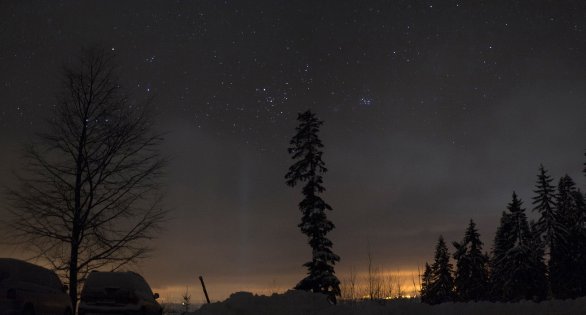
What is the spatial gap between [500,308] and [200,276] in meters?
11.0

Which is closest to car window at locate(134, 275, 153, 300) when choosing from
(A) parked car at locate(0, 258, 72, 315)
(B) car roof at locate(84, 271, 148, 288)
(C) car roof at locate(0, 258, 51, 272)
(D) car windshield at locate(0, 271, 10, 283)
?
(B) car roof at locate(84, 271, 148, 288)

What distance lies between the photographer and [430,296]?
7006 cm

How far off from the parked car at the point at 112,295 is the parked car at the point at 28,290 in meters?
0.76

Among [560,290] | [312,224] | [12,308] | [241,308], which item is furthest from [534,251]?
[12,308]

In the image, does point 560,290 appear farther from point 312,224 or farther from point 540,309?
point 540,309

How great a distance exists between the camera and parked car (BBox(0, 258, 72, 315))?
11.2 m

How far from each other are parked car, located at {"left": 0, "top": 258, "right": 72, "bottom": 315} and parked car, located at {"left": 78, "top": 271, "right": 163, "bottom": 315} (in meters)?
0.76

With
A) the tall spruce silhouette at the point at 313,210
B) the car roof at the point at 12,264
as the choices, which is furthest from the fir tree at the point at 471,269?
the car roof at the point at 12,264

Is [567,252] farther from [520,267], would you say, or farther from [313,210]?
[313,210]

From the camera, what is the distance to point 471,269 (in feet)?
197

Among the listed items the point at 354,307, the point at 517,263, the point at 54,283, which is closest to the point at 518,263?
Answer: the point at 517,263

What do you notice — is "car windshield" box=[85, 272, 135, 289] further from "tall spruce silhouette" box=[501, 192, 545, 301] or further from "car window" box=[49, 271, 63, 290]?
"tall spruce silhouette" box=[501, 192, 545, 301]

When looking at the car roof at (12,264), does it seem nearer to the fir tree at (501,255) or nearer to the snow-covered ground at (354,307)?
the snow-covered ground at (354,307)

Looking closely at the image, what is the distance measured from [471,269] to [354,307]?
50.6m
